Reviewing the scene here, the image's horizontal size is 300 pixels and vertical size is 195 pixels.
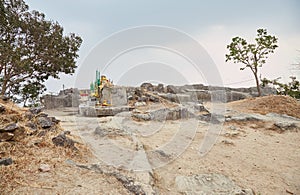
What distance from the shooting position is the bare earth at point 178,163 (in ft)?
8.59

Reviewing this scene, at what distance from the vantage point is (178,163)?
4.57 meters

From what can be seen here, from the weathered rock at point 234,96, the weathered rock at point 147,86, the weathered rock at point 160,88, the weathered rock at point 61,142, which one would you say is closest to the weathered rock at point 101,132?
the weathered rock at point 61,142

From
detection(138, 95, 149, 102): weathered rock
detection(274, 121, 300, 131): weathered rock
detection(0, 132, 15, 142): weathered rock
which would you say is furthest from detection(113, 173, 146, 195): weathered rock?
detection(138, 95, 149, 102): weathered rock

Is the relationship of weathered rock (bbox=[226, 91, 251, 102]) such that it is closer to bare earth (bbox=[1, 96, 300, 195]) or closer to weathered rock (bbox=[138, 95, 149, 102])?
weathered rock (bbox=[138, 95, 149, 102])

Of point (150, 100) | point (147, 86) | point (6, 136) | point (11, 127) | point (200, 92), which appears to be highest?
point (147, 86)

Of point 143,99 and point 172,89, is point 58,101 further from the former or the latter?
point 172,89

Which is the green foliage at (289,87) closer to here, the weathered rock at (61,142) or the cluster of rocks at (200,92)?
the cluster of rocks at (200,92)

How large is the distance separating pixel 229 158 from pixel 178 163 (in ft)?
5.01

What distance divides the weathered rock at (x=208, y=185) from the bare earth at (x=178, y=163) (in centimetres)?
16

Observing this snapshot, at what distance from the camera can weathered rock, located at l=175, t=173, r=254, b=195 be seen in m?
3.37

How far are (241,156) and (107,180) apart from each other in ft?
13.2

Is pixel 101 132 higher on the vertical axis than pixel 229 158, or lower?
higher

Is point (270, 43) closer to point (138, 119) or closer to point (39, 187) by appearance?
point (138, 119)

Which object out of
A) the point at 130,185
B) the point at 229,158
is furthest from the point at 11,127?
the point at 229,158
